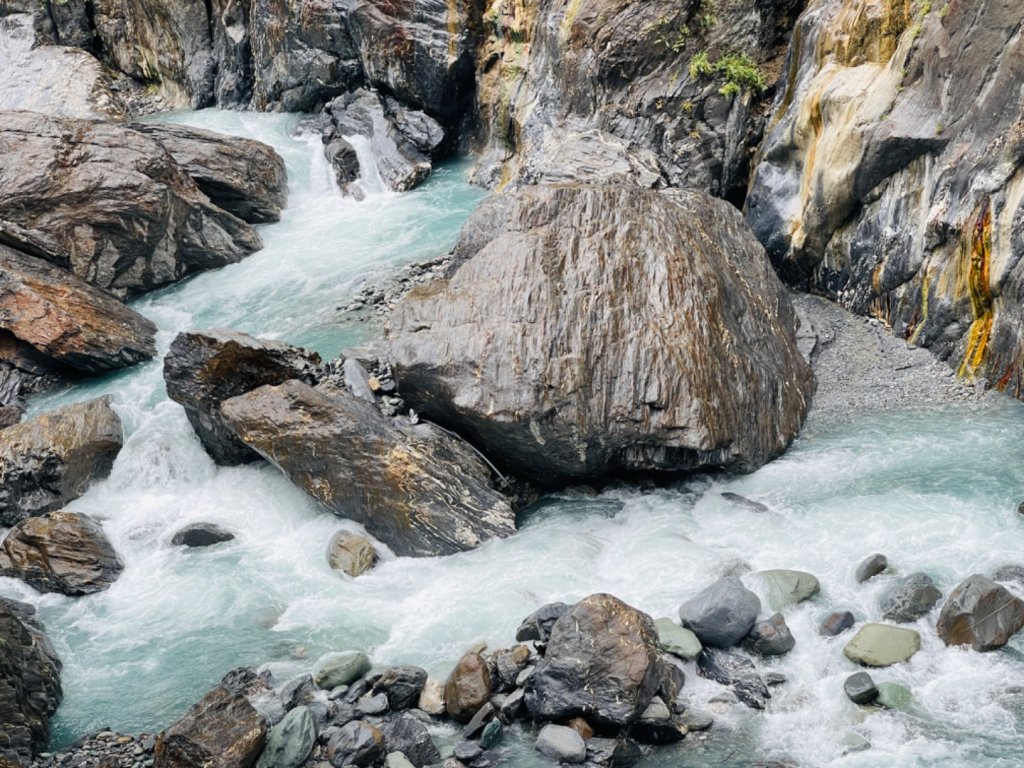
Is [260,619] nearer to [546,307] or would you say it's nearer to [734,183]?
[546,307]

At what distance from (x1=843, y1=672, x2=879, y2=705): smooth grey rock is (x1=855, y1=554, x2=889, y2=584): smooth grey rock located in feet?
5.24

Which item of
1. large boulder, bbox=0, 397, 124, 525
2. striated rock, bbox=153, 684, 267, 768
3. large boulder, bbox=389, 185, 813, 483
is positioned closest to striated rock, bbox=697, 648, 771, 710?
large boulder, bbox=389, 185, 813, 483

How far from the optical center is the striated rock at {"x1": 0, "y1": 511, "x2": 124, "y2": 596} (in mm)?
11984

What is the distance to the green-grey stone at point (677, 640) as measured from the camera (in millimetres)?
9328

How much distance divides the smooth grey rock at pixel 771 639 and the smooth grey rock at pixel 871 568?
1168 mm

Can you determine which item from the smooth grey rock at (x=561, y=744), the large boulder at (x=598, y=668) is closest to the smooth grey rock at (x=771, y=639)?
the large boulder at (x=598, y=668)

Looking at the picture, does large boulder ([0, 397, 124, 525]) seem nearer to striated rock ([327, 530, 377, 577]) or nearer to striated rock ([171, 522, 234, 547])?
striated rock ([171, 522, 234, 547])

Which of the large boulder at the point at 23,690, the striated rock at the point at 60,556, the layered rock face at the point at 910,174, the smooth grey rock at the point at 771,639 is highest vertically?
the layered rock face at the point at 910,174

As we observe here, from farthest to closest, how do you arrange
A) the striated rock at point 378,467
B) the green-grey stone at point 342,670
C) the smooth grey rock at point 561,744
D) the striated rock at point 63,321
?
the striated rock at point 63,321 → the striated rock at point 378,467 → the green-grey stone at point 342,670 → the smooth grey rock at point 561,744

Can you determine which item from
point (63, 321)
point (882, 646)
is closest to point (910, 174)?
point (882, 646)

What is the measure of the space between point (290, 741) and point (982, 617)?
6655 mm

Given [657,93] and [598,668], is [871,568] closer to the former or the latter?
[598,668]

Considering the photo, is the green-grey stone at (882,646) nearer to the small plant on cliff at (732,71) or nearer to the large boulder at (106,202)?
the small plant on cliff at (732,71)

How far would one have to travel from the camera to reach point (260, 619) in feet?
36.2
